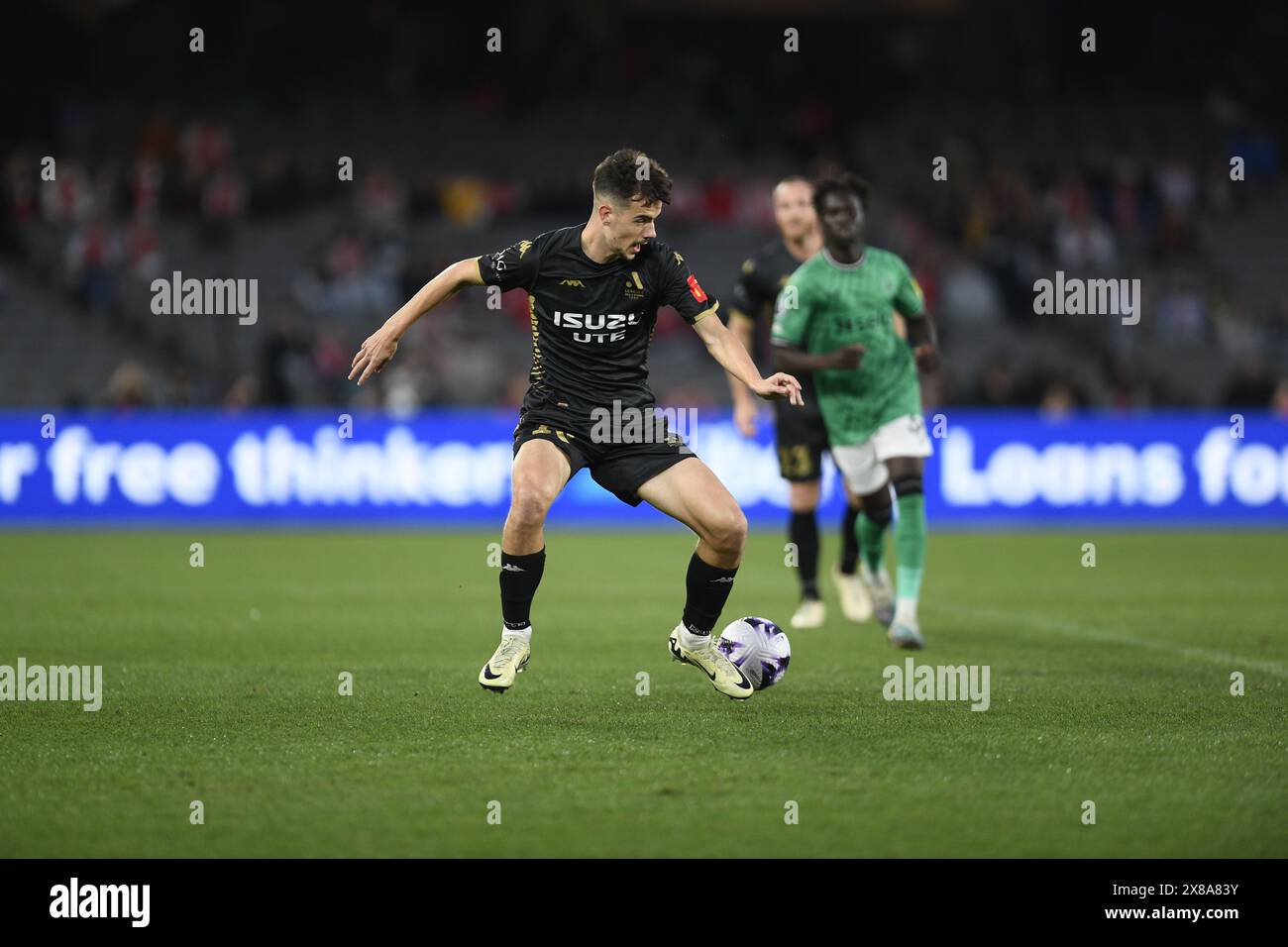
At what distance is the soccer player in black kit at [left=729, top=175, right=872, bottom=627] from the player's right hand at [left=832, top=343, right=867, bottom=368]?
127 centimetres

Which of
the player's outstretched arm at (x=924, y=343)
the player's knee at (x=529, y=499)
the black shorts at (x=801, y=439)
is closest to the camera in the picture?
the player's knee at (x=529, y=499)

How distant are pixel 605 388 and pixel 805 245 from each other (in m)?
3.26

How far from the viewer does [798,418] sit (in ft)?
32.5

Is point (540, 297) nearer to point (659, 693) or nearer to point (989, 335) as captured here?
point (659, 693)

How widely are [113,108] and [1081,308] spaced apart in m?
15.5

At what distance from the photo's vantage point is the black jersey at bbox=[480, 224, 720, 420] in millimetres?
6898

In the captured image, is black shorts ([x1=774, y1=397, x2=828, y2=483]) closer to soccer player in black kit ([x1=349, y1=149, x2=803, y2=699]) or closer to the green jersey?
the green jersey

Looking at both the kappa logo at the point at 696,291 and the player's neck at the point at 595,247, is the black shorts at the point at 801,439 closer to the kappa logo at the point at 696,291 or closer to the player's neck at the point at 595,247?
the kappa logo at the point at 696,291

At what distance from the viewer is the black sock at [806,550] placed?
1012 centimetres

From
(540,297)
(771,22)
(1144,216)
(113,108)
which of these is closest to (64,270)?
(113,108)

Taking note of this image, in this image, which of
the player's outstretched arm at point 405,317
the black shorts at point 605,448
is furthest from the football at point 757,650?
the player's outstretched arm at point 405,317

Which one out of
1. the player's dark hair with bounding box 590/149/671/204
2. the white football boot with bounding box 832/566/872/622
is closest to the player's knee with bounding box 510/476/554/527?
the player's dark hair with bounding box 590/149/671/204

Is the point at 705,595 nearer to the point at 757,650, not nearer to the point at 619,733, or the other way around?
the point at 757,650

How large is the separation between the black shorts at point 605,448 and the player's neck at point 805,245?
10.5 feet
